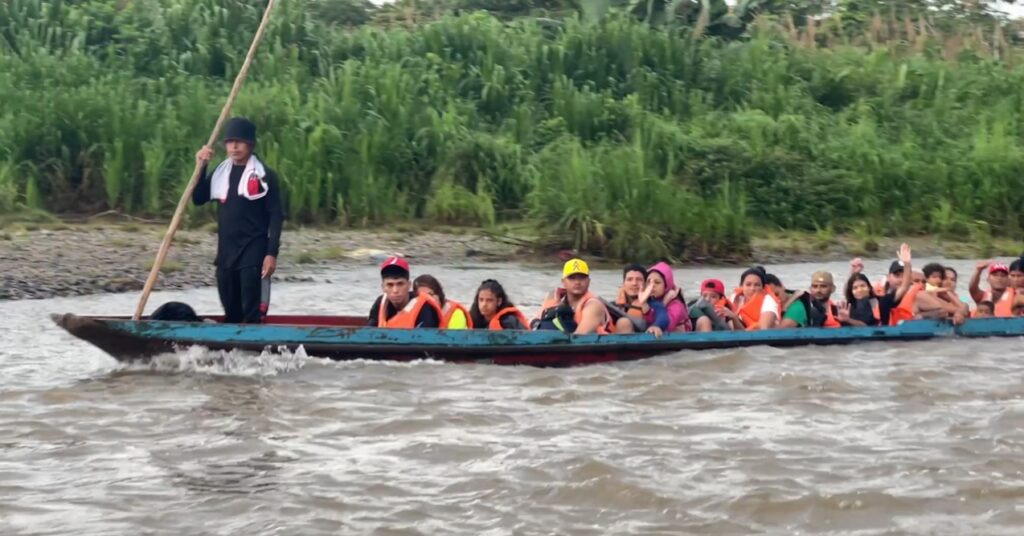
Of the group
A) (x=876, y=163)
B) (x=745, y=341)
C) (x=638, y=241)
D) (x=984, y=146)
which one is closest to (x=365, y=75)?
(x=638, y=241)

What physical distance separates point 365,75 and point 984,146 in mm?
8214

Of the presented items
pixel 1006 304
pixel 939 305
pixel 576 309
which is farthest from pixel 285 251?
pixel 1006 304

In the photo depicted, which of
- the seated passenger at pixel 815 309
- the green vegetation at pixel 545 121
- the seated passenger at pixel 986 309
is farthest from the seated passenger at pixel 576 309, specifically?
the green vegetation at pixel 545 121

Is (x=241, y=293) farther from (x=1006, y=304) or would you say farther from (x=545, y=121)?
(x=545, y=121)

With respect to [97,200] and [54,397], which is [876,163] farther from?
[54,397]

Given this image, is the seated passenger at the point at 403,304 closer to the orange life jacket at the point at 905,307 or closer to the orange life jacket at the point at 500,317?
the orange life jacket at the point at 500,317

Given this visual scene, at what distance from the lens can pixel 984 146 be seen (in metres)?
21.1

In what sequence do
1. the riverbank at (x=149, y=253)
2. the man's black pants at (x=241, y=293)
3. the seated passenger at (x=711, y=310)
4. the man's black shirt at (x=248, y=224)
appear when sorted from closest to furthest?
1. the man's black shirt at (x=248, y=224)
2. the man's black pants at (x=241, y=293)
3. the seated passenger at (x=711, y=310)
4. the riverbank at (x=149, y=253)

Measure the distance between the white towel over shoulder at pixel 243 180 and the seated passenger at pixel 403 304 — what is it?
968 mm

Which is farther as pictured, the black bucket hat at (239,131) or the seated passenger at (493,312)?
the seated passenger at (493,312)

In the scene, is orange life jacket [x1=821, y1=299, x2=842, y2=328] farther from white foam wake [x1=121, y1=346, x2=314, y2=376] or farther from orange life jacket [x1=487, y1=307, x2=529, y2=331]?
white foam wake [x1=121, y1=346, x2=314, y2=376]

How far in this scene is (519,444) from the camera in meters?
8.03

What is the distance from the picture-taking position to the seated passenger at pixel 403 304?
10297 millimetres

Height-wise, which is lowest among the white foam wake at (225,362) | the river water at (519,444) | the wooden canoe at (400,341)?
the river water at (519,444)
